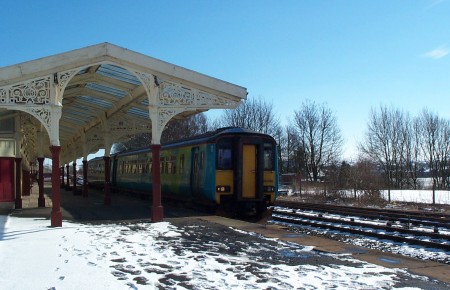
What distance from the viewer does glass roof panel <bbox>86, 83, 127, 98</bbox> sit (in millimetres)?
15085

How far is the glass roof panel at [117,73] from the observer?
42.5ft

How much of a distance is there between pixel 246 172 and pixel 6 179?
9580 mm

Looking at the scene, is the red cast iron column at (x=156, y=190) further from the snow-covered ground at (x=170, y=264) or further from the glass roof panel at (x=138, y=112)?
the glass roof panel at (x=138, y=112)

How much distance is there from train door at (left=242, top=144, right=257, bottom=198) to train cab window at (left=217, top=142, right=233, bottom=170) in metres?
0.45

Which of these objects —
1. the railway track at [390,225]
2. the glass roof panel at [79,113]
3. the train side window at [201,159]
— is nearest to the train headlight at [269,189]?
the railway track at [390,225]

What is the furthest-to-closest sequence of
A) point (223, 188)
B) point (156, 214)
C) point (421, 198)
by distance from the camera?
1. point (421, 198)
2. point (223, 188)
3. point (156, 214)

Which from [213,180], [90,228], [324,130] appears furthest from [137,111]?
[324,130]

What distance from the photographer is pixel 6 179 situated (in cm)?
1758

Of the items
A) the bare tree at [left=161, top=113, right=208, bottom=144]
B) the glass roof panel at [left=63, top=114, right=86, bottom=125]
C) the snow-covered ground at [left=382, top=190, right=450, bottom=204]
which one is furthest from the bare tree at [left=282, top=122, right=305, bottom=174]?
the glass roof panel at [left=63, top=114, right=86, bottom=125]

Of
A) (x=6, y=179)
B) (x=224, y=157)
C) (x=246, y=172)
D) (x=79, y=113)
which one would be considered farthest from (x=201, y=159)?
(x=6, y=179)

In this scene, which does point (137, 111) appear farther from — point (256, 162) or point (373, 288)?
point (373, 288)

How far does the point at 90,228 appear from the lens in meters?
11.3

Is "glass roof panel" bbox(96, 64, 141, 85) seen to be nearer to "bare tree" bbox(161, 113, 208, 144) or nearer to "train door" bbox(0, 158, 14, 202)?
"train door" bbox(0, 158, 14, 202)

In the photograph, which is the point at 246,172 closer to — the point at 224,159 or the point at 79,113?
the point at 224,159
